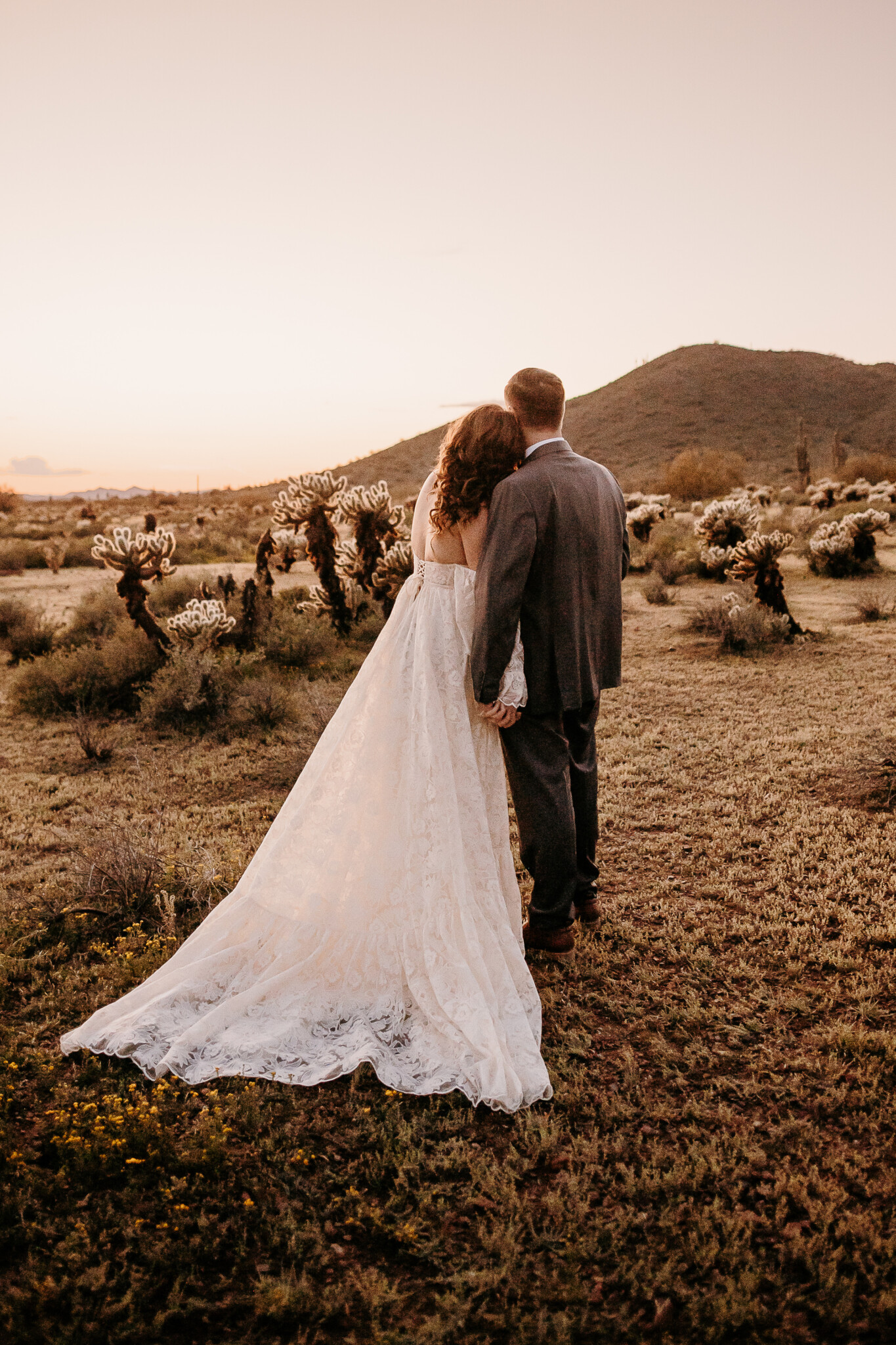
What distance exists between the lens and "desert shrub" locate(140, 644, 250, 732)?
711 centimetres

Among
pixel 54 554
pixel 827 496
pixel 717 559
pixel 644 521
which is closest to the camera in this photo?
pixel 717 559

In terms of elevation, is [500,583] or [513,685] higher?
[500,583]

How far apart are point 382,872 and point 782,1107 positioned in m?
1.55

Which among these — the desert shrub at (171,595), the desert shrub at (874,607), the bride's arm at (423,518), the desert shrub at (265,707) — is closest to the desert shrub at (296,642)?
the desert shrub at (265,707)

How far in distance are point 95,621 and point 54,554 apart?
8.65m

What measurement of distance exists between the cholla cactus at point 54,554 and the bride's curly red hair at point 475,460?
16.0 m

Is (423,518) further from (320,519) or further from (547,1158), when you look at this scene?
(320,519)

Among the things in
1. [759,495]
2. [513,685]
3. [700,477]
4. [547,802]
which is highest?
[700,477]

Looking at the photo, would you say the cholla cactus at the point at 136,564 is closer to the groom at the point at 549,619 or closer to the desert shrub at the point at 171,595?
the desert shrub at the point at 171,595

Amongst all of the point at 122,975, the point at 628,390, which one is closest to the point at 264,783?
the point at 122,975

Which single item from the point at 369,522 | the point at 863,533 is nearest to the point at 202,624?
the point at 369,522

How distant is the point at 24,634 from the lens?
30.7 feet

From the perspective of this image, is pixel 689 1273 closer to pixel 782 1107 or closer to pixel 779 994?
pixel 782 1107

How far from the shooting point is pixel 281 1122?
2.57 m
